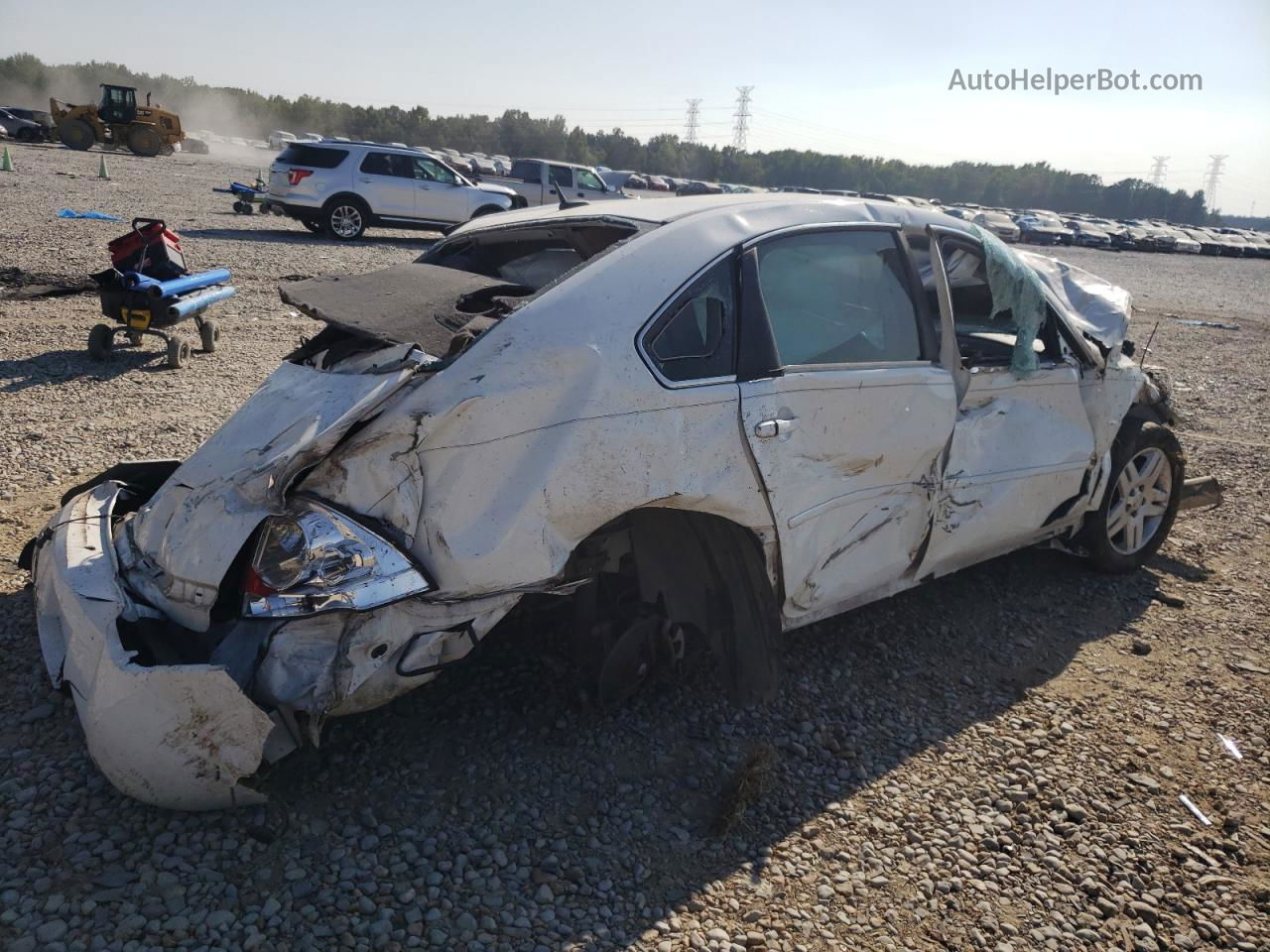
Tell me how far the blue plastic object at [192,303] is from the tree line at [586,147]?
235 ft

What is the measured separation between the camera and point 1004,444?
393 cm

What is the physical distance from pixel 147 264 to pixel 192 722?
646 cm

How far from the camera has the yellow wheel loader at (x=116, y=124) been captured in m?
34.8

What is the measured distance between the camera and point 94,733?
97.1 inches

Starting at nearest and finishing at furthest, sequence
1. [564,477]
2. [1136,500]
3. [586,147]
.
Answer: [564,477] → [1136,500] → [586,147]

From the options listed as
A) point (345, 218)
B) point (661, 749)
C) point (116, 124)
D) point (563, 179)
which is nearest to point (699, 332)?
point (661, 749)

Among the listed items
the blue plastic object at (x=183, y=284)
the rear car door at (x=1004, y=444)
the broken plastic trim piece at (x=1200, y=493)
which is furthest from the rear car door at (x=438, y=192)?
the rear car door at (x=1004, y=444)

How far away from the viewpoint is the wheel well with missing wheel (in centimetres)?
310

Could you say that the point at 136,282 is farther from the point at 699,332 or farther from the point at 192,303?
the point at 699,332

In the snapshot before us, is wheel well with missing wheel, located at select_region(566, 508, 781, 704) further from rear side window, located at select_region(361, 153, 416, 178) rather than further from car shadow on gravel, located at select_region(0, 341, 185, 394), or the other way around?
rear side window, located at select_region(361, 153, 416, 178)

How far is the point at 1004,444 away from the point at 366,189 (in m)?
16.1

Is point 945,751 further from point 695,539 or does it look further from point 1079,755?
point 695,539

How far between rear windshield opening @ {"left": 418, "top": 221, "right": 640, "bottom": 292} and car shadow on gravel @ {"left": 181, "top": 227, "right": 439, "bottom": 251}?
12630 mm

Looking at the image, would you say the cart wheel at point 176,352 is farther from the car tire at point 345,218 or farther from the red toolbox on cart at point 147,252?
the car tire at point 345,218
